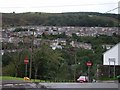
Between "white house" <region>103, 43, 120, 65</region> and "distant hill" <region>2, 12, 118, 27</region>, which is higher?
"distant hill" <region>2, 12, 118, 27</region>

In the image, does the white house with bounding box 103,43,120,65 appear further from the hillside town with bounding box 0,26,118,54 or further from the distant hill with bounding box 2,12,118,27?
the hillside town with bounding box 0,26,118,54

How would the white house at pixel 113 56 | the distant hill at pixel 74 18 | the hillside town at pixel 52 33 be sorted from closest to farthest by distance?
the distant hill at pixel 74 18 → the white house at pixel 113 56 → the hillside town at pixel 52 33

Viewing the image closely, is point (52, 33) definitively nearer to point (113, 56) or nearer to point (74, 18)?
point (113, 56)

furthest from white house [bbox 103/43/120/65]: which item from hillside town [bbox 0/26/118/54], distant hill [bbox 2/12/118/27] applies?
hillside town [bbox 0/26/118/54]

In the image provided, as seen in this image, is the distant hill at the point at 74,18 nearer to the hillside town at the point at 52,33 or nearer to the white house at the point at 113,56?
the hillside town at the point at 52,33

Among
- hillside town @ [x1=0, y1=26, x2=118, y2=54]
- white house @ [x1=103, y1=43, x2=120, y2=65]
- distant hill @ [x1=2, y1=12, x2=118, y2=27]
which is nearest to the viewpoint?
distant hill @ [x1=2, y1=12, x2=118, y2=27]

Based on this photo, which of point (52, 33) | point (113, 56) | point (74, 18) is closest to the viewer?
point (74, 18)

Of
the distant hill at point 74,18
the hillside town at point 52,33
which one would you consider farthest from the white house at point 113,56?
the hillside town at point 52,33

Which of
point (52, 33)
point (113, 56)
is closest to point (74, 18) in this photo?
point (113, 56)

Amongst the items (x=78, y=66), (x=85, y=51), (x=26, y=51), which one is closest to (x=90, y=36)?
(x=85, y=51)

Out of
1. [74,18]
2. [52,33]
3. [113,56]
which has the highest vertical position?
[52,33]

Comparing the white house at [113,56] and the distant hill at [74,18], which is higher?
the distant hill at [74,18]

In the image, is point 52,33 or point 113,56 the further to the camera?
point 52,33

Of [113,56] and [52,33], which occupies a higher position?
[52,33]
